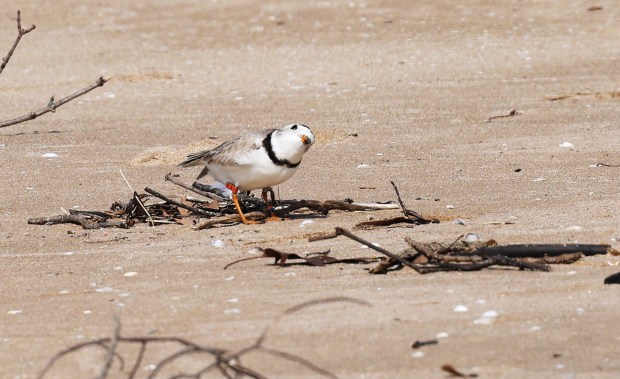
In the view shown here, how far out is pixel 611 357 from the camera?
4.31 metres

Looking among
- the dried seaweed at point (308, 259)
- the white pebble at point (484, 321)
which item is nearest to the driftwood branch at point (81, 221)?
the dried seaweed at point (308, 259)

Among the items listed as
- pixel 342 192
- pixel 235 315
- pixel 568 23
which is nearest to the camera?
pixel 235 315

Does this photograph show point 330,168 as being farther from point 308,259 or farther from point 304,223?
point 308,259

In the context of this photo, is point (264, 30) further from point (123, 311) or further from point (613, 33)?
point (123, 311)

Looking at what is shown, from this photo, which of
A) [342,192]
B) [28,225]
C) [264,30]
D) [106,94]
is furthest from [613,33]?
[28,225]

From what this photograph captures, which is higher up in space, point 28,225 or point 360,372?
point 360,372

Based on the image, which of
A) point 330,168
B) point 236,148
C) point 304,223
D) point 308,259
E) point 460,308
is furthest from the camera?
point 330,168

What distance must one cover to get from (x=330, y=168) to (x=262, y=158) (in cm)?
218

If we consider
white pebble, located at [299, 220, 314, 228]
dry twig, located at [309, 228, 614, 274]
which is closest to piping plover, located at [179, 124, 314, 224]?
white pebble, located at [299, 220, 314, 228]

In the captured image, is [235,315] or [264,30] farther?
[264,30]

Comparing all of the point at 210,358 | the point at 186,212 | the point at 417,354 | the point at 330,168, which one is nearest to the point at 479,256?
the point at 417,354

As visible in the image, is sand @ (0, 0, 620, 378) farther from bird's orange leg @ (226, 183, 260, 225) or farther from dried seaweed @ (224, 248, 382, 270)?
bird's orange leg @ (226, 183, 260, 225)

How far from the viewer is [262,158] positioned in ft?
24.3

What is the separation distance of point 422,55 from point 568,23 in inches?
100
